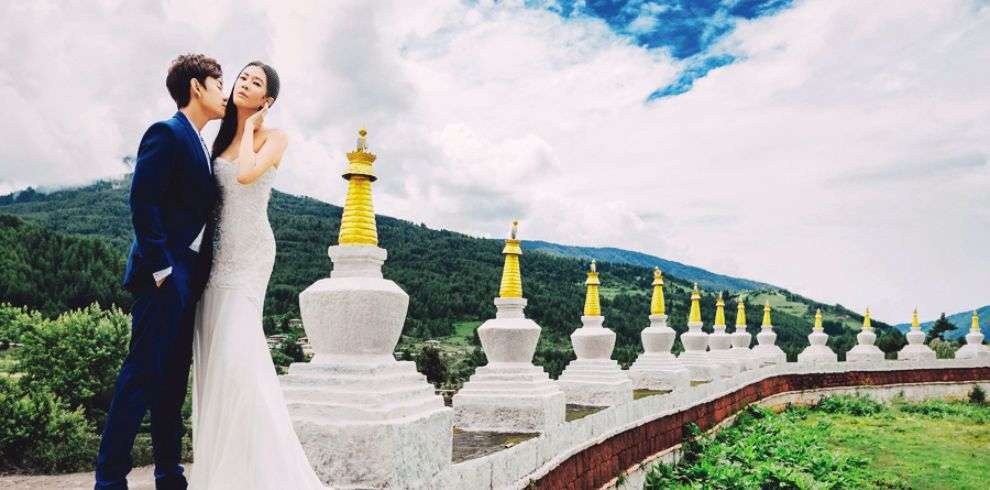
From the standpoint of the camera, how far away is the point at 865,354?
1040 inches

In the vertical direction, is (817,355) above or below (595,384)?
above

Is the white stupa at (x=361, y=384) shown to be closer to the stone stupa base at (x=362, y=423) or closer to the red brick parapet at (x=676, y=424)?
the stone stupa base at (x=362, y=423)

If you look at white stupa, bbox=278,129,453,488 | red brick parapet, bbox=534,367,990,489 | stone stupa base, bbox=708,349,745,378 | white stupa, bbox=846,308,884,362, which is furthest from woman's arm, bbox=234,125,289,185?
white stupa, bbox=846,308,884,362

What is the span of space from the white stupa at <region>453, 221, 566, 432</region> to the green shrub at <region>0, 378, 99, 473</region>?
16295mm

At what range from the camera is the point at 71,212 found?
261ft

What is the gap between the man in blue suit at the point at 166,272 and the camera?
3.46 m

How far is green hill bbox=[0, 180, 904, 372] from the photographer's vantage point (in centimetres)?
4375

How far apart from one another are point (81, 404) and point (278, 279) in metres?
25.6

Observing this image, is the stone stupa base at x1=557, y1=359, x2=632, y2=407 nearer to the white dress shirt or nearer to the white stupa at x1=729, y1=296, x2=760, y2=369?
the white dress shirt

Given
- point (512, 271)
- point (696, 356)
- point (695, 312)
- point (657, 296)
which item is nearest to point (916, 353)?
point (695, 312)

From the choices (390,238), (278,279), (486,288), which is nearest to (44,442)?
(278,279)

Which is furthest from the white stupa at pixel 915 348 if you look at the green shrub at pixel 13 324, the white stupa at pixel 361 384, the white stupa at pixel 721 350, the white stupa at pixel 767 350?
the green shrub at pixel 13 324

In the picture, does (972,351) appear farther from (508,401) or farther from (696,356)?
(508,401)

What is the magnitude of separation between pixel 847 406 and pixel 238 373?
20959mm
